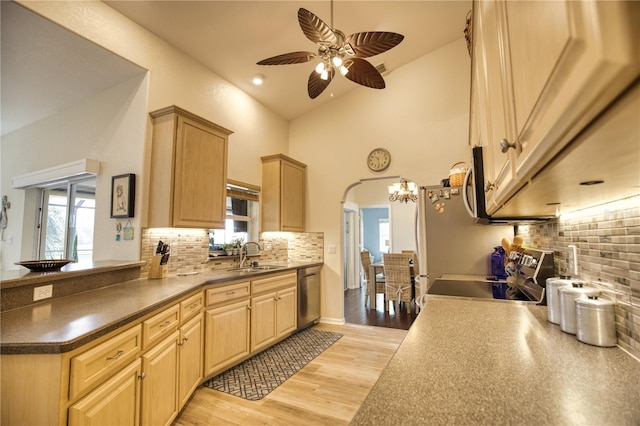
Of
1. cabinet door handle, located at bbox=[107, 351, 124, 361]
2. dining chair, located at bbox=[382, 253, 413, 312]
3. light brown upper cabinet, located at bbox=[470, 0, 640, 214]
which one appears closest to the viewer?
light brown upper cabinet, located at bbox=[470, 0, 640, 214]

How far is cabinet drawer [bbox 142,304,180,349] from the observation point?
1568 mm

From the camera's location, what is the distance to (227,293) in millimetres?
2670

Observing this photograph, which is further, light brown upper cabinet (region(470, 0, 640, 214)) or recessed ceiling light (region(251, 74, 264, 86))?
recessed ceiling light (region(251, 74, 264, 86))

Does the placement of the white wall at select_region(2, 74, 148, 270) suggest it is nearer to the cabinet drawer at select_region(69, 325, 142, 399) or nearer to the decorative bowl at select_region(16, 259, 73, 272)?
the decorative bowl at select_region(16, 259, 73, 272)

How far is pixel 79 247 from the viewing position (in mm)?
3189

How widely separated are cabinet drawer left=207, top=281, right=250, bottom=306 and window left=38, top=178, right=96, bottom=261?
5.14 feet

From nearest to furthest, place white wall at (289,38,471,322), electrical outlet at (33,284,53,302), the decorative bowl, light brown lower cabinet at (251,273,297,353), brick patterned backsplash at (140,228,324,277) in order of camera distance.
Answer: electrical outlet at (33,284,53,302) < the decorative bowl < brick patterned backsplash at (140,228,324,277) < light brown lower cabinet at (251,273,297,353) < white wall at (289,38,471,322)

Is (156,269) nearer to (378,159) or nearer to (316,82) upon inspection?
(316,82)

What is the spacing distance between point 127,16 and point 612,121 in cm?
344

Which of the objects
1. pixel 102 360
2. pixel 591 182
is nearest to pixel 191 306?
pixel 102 360

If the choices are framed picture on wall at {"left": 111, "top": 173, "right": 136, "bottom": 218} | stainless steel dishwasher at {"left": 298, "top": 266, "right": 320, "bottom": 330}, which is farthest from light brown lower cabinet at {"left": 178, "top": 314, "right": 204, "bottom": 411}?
stainless steel dishwasher at {"left": 298, "top": 266, "right": 320, "bottom": 330}

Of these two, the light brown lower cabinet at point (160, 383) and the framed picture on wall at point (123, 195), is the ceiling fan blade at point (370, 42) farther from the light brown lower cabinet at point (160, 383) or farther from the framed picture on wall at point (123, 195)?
the light brown lower cabinet at point (160, 383)

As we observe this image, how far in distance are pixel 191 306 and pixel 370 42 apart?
2396 millimetres

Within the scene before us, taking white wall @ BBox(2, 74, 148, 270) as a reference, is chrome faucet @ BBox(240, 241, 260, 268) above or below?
below
